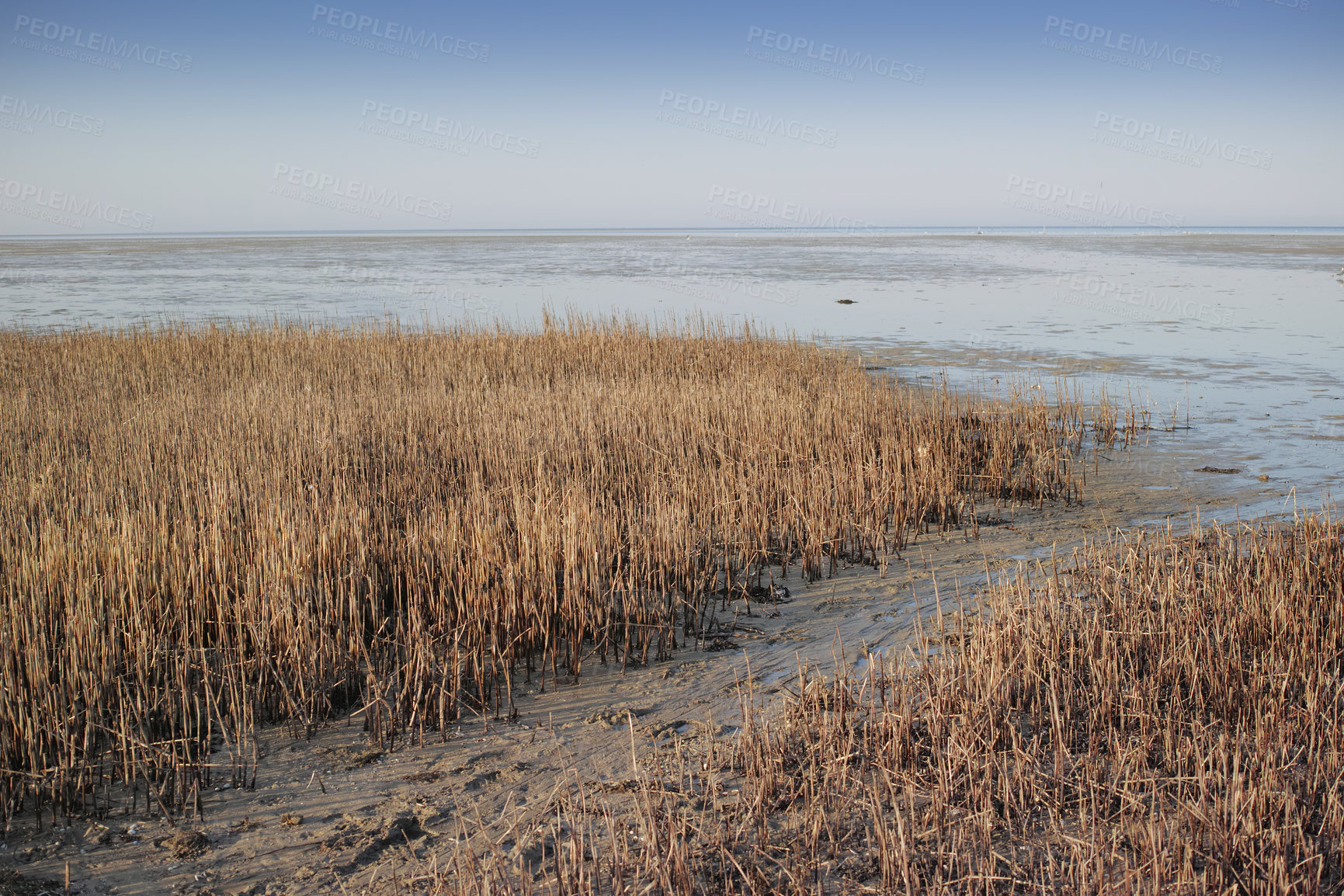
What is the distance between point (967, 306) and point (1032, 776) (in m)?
20.4

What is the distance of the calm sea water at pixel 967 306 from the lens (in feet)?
34.7

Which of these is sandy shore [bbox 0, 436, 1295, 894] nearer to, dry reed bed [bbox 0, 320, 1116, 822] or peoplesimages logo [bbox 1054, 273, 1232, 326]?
dry reed bed [bbox 0, 320, 1116, 822]

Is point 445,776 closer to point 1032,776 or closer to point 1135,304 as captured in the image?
point 1032,776

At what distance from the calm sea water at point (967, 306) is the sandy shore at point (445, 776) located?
4.10 m

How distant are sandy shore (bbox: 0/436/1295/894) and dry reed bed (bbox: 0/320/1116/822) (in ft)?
0.52

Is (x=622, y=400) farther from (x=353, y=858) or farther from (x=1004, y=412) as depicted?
(x=353, y=858)

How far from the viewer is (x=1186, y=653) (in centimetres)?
352

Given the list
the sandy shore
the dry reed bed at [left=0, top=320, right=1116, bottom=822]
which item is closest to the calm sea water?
the dry reed bed at [left=0, top=320, right=1116, bottom=822]

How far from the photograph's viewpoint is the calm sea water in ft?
34.7

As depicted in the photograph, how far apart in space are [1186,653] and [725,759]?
75.9 inches

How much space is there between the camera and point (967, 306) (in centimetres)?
2177

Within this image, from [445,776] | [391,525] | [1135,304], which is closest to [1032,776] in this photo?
[445,776]

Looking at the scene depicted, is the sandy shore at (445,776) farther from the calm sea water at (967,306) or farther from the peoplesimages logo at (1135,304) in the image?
the peoplesimages logo at (1135,304)

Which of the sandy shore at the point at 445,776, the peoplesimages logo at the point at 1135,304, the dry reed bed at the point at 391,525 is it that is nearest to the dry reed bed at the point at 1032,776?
the sandy shore at the point at 445,776
